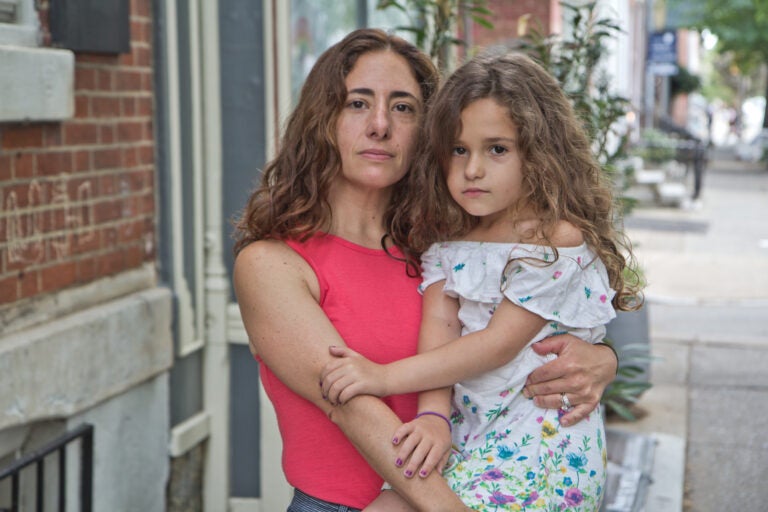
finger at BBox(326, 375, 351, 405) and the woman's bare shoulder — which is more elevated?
the woman's bare shoulder

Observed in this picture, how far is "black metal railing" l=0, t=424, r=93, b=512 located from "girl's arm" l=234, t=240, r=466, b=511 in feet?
3.71

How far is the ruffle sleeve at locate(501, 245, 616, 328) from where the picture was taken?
6.97 feet

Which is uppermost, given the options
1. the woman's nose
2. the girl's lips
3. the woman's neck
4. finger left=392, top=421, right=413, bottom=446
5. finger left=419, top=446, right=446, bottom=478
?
the woman's nose

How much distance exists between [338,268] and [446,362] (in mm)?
322

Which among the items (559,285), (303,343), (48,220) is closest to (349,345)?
(303,343)

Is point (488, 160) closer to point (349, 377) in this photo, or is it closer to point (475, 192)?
point (475, 192)

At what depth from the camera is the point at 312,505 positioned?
221 centimetres

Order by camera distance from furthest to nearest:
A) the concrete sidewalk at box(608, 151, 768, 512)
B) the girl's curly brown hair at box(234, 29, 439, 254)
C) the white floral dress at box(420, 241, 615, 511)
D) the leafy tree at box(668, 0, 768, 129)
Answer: the leafy tree at box(668, 0, 768, 129)
the concrete sidewalk at box(608, 151, 768, 512)
the girl's curly brown hair at box(234, 29, 439, 254)
the white floral dress at box(420, 241, 615, 511)

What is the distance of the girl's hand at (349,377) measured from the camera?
6.54 ft

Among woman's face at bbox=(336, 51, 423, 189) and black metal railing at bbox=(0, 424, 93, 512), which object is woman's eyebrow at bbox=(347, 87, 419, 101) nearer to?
woman's face at bbox=(336, 51, 423, 189)

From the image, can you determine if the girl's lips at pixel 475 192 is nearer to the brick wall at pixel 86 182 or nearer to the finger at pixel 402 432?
the finger at pixel 402 432

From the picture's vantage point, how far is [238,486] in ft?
14.0

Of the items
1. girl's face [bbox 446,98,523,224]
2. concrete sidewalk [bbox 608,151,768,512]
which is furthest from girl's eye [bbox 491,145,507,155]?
concrete sidewalk [bbox 608,151,768,512]

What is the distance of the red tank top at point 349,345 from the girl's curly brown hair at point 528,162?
0.17 meters
